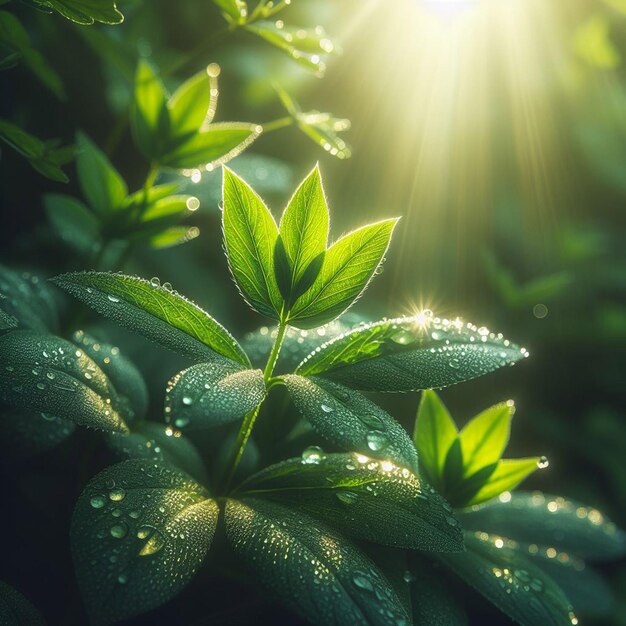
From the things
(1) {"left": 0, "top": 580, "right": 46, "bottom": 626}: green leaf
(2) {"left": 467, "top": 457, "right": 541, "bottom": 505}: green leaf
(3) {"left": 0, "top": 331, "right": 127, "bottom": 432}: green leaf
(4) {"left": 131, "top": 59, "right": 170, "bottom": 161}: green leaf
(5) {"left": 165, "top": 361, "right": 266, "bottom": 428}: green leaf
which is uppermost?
(4) {"left": 131, "top": 59, "right": 170, "bottom": 161}: green leaf

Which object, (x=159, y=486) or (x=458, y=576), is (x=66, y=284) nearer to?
(x=159, y=486)

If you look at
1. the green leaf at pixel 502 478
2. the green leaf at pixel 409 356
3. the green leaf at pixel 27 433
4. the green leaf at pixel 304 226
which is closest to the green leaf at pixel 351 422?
the green leaf at pixel 409 356

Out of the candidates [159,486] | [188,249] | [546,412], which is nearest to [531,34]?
[546,412]

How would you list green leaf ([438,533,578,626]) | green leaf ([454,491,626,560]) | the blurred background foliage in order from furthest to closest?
the blurred background foliage, green leaf ([454,491,626,560]), green leaf ([438,533,578,626])

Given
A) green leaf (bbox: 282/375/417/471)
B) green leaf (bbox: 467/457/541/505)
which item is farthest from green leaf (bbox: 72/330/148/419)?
green leaf (bbox: 467/457/541/505)

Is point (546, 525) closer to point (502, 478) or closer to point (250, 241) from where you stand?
point (502, 478)

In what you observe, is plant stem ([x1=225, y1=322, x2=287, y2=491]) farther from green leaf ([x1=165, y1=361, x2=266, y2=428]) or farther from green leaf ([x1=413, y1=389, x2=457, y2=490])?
green leaf ([x1=413, y1=389, x2=457, y2=490])

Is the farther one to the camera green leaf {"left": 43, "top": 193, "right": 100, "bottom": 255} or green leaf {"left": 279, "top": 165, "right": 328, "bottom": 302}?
green leaf {"left": 43, "top": 193, "right": 100, "bottom": 255}

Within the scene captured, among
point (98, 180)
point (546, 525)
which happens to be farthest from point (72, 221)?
point (546, 525)
